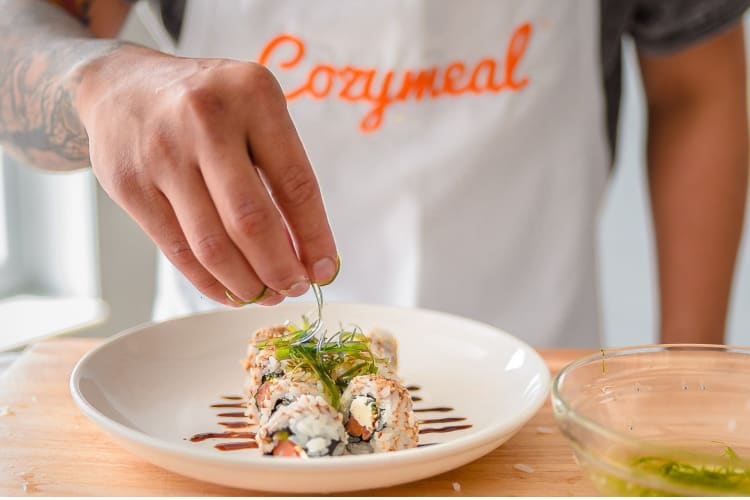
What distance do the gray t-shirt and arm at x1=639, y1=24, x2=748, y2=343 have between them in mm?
33

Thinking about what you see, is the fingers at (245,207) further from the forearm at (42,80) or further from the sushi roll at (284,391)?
the forearm at (42,80)

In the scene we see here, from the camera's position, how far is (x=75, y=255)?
2.15 m

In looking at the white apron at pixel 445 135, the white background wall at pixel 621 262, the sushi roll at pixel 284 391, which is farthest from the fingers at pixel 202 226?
the white background wall at pixel 621 262

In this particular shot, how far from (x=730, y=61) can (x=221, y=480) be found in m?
1.21

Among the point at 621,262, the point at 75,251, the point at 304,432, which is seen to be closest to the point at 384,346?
the point at 304,432

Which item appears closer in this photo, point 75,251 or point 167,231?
point 167,231

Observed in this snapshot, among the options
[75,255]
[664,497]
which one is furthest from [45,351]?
[75,255]

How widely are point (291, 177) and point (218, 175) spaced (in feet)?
0.22

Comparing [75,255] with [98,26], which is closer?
[98,26]

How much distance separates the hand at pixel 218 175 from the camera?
700mm

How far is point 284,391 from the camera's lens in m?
0.76

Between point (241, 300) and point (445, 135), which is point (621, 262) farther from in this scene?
point (241, 300)

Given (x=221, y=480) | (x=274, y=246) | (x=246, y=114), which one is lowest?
(x=221, y=480)

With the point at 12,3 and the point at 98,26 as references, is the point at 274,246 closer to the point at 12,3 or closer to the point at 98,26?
the point at 12,3
